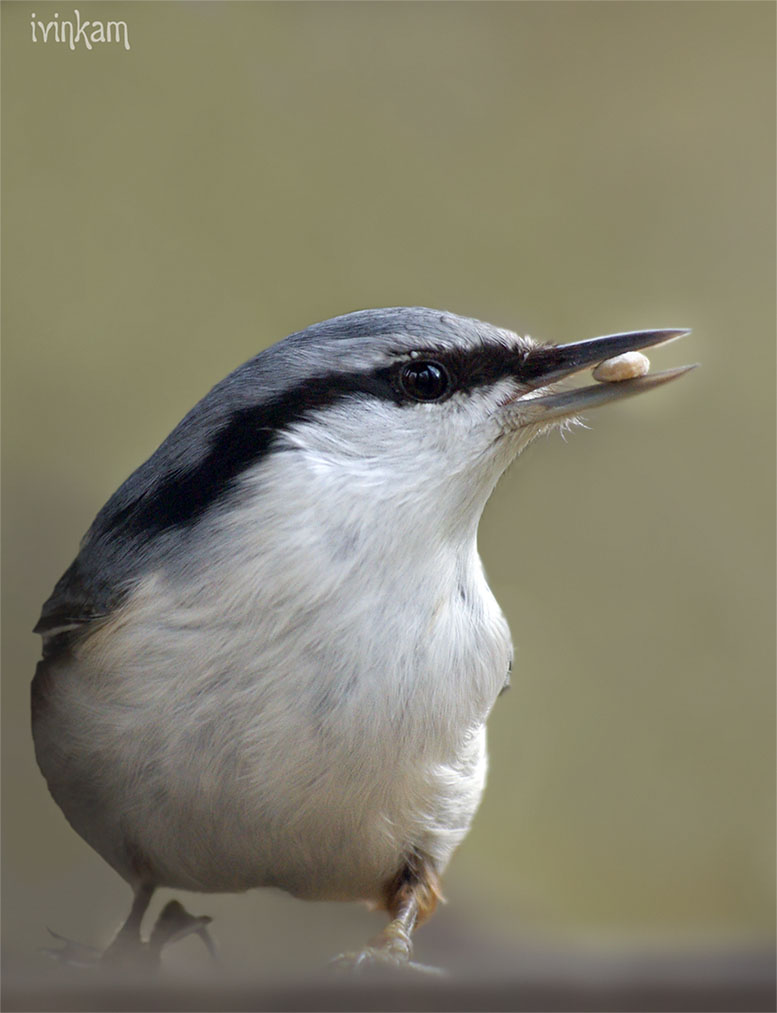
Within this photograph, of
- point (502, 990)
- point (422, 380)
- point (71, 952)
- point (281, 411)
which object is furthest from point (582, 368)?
point (71, 952)

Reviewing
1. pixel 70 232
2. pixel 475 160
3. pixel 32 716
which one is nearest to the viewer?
pixel 32 716

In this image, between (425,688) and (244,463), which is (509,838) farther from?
(244,463)

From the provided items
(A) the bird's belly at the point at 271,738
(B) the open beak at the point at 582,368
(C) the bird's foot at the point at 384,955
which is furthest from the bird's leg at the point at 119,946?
(B) the open beak at the point at 582,368

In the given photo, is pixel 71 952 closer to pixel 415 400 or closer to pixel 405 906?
pixel 405 906

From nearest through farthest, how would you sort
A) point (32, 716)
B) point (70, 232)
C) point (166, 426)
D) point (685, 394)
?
point (32, 716) < point (70, 232) < point (166, 426) < point (685, 394)

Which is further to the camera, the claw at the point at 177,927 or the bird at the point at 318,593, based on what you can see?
the claw at the point at 177,927

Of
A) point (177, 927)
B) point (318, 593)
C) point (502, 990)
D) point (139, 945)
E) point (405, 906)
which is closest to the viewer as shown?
point (502, 990)

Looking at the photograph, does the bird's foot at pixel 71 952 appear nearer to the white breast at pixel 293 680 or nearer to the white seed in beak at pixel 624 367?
the white breast at pixel 293 680

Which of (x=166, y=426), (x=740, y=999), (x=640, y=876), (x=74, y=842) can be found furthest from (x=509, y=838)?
(x=740, y=999)
